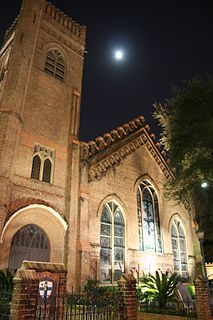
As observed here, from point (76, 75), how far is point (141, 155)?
741 centimetres

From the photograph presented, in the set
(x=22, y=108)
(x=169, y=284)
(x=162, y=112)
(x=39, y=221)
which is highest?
(x=162, y=112)

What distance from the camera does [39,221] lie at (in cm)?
1328

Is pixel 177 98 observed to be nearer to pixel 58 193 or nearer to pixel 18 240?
pixel 58 193

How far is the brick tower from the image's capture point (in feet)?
39.9

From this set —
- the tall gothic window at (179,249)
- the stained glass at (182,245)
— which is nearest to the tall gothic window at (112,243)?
the tall gothic window at (179,249)

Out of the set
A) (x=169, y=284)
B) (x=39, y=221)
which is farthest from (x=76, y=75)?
(x=169, y=284)

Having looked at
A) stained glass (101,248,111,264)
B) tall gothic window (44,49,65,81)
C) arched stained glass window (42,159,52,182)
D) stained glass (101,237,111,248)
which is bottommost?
stained glass (101,248,111,264)

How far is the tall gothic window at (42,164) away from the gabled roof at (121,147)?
7.95ft

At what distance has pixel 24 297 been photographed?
525 centimetres

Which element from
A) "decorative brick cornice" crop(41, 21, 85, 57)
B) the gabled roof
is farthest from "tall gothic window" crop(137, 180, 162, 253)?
"decorative brick cornice" crop(41, 21, 85, 57)

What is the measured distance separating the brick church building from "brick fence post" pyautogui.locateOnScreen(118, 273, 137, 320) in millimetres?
5884

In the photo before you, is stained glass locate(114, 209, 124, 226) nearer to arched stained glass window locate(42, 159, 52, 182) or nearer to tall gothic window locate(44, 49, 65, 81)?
arched stained glass window locate(42, 159, 52, 182)

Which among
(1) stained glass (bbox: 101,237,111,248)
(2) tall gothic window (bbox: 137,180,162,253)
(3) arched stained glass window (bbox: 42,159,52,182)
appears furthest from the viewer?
(2) tall gothic window (bbox: 137,180,162,253)

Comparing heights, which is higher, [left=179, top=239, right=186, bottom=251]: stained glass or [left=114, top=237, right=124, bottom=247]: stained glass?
[left=179, top=239, right=186, bottom=251]: stained glass
